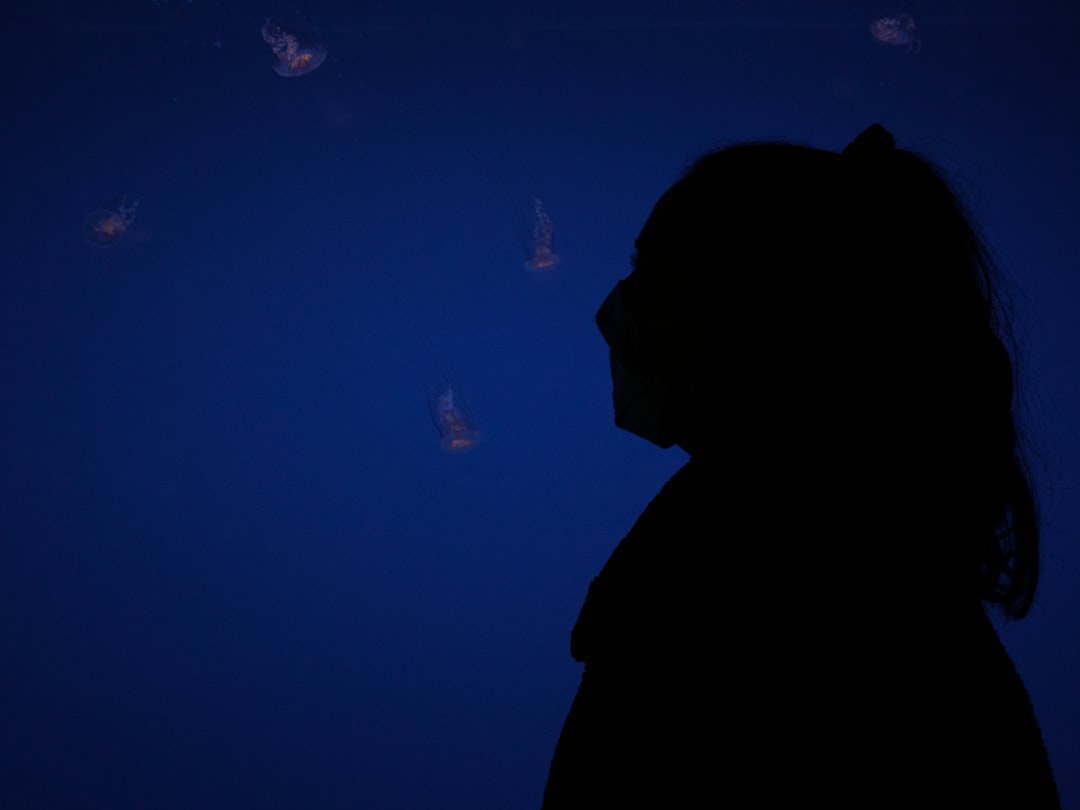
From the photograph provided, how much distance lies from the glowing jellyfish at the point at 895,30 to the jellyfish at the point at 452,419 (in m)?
3.07

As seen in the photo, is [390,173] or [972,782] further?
[390,173]

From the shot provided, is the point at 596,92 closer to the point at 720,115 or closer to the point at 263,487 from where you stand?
the point at 720,115

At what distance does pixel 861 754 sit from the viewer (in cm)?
80

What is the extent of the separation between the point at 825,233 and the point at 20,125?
4.08m

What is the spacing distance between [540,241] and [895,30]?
229 centimetres

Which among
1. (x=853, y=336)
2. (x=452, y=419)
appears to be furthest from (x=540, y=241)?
(x=853, y=336)

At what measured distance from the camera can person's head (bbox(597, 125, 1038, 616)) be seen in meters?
0.91

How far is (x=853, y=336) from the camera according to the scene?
95cm

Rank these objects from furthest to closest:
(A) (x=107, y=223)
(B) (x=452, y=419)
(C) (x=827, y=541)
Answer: (B) (x=452, y=419) < (A) (x=107, y=223) < (C) (x=827, y=541)

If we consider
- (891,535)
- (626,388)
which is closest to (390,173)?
(626,388)

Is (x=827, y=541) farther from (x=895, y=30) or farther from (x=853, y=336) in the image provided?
(x=895, y=30)

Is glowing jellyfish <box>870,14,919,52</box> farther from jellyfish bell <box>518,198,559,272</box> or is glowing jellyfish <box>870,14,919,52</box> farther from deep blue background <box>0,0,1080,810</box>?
jellyfish bell <box>518,198,559,272</box>

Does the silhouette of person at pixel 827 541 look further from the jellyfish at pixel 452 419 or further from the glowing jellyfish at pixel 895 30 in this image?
the glowing jellyfish at pixel 895 30

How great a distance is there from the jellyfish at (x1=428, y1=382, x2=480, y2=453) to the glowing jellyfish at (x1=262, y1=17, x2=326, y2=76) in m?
1.78
